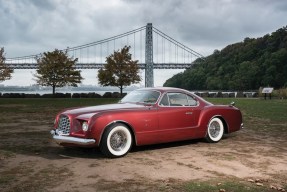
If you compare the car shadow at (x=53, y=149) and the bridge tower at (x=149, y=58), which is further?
the bridge tower at (x=149, y=58)

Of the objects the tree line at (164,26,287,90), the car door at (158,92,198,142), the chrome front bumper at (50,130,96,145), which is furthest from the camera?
the tree line at (164,26,287,90)

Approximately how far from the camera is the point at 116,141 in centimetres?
745

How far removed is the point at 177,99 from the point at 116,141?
205 cm

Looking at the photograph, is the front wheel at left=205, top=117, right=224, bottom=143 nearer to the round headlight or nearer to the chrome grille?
the round headlight

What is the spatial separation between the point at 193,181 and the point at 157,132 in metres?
2.52

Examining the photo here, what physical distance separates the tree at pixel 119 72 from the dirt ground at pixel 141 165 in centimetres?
4056

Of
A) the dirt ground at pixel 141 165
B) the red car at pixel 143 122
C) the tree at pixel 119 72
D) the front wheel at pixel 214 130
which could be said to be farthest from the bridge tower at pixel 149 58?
the dirt ground at pixel 141 165

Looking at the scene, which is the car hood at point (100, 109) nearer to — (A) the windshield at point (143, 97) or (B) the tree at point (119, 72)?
(A) the windshield at point (143, 97)

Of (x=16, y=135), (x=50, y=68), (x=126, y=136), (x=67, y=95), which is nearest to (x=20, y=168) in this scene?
(x=126, y=136)

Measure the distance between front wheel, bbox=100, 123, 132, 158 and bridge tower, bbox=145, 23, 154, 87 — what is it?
52.3 meters

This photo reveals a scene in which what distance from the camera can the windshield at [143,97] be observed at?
27.9 ft

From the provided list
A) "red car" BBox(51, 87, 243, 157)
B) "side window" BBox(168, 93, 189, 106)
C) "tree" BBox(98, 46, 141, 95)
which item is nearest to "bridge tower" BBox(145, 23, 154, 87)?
"tree" BBox(98, 46, 141, 95)

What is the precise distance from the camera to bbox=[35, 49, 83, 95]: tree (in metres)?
48.2

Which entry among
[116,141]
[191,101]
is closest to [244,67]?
[191,101]
